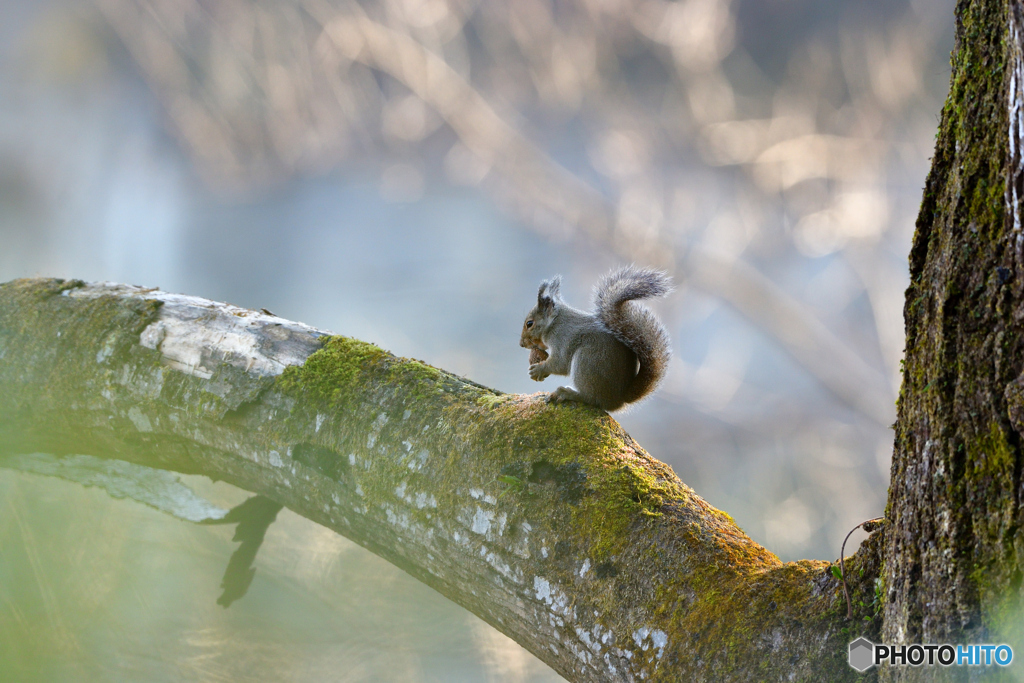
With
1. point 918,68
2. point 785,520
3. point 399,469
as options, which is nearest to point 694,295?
point 785,520

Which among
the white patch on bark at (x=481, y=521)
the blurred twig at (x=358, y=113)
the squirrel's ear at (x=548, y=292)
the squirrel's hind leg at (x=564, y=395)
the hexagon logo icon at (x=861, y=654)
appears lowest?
the hexagon logo icon at (x=861, y=654)

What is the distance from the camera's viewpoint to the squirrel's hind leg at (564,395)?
1130 millimetres

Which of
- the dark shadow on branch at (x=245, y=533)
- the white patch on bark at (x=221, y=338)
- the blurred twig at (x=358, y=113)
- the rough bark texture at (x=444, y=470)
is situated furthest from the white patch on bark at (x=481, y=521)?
the blurred twig at (x=358, y=113)

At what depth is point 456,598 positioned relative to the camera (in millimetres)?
1018

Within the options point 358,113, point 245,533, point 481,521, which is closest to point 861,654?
point 481,521

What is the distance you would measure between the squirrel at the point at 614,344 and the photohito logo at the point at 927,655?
23.5 inches

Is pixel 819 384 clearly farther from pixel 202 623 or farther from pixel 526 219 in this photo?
pixel 202 623

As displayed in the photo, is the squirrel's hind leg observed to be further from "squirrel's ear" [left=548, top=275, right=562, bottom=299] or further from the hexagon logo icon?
the hexagon logo icon

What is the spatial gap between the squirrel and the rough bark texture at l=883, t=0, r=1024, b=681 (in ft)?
1.85

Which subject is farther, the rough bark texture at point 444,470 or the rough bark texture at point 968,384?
the rough bark texture at point 444,470

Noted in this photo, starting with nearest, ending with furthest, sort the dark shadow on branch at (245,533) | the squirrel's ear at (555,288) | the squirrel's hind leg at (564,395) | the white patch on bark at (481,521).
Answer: the white patch on bark at (481,521) → the squirrel's hind leg at (564,395) → the squirrel's ear at (555,288) → the dark shadow on branch at (245,533)

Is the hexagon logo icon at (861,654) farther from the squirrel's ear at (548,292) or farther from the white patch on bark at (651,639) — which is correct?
the squirrel's ear at (548,292)

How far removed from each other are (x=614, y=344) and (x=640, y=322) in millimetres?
76

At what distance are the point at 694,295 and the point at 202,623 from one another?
122 inches
